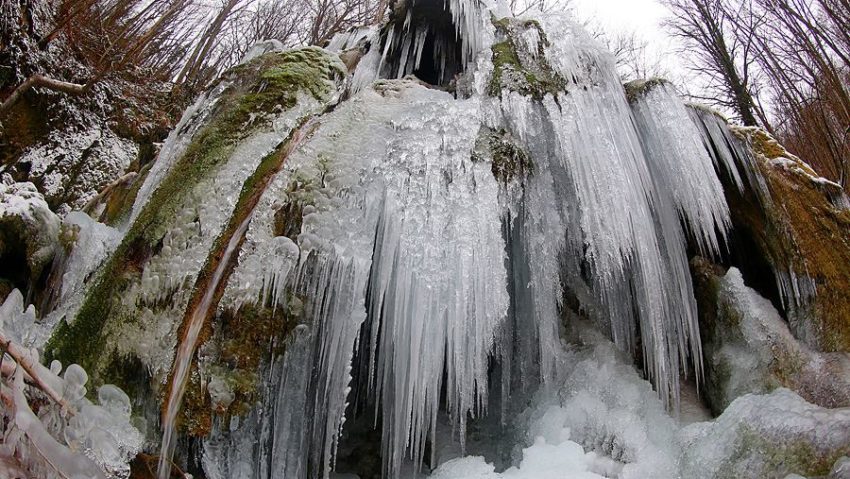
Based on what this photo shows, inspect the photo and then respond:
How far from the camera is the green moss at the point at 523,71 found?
3703mm

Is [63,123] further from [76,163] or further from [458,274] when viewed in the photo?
[458,274]

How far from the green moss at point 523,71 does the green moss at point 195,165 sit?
1.13m

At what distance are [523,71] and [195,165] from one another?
221 cm

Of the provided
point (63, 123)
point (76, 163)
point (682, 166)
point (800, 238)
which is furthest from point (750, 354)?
point (63, 123)

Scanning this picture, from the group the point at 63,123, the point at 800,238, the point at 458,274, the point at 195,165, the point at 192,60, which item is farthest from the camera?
the point at 192,60

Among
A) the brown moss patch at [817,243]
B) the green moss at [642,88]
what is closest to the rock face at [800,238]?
the brown moss patch at [817,243]

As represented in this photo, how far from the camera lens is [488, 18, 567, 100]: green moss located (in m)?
3.70

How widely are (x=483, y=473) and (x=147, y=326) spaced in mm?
1726

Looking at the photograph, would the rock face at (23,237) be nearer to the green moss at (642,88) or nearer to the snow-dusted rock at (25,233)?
the snow-dusted rock at (25,233)

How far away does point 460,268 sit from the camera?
2.88 meters

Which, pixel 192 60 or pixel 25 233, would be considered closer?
pixel 25 233

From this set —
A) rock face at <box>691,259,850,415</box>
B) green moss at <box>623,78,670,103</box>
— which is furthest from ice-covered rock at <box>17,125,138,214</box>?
rock face at <box>691,259,850,415</box>

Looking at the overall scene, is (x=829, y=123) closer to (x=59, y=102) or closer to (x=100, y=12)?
(x=59, y=102)

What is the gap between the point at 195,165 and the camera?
3.19 metres
